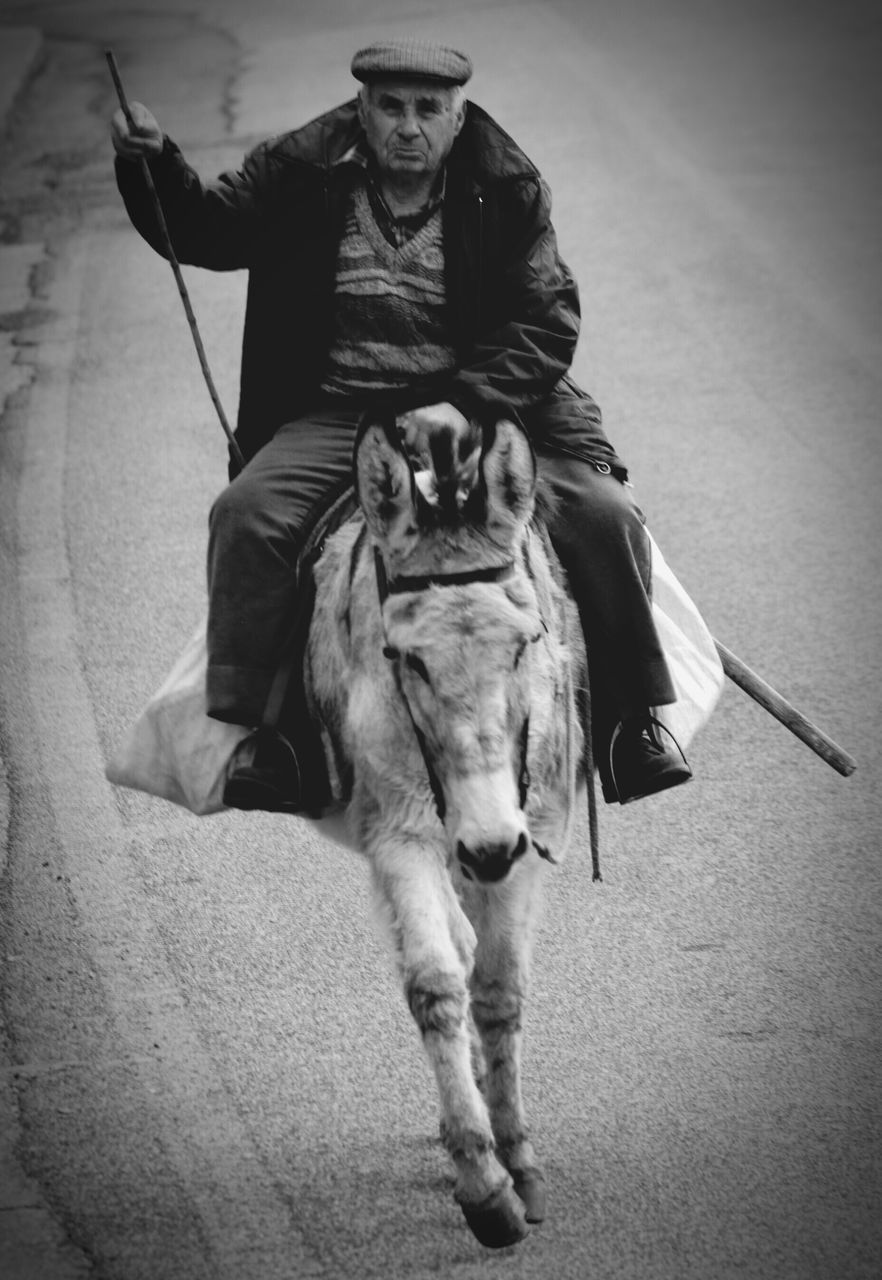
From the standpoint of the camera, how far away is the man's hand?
401cm

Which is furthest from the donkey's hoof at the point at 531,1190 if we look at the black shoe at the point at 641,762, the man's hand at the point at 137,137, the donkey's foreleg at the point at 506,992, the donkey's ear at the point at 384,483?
the man's hand at the point at 137,137

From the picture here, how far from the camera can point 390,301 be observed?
4.26m

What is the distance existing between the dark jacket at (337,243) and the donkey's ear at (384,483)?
778mm

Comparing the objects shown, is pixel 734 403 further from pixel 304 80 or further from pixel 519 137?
pixel 304 80

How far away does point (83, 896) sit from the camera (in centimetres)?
545

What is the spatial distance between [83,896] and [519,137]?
10135mm

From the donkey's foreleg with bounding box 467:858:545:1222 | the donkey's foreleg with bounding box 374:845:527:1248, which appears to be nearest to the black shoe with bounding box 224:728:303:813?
the donkey's foreleg with bounding box 374:845:527:1248

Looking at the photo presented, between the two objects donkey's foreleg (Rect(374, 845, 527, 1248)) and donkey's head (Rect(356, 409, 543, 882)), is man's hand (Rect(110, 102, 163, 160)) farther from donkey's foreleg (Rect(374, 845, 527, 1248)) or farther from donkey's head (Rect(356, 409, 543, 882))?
donkey's foreleg (Rect(374, 845, 527, 1248))

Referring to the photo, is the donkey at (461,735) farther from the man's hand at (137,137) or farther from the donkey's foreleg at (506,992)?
the man's hand at (137,137)

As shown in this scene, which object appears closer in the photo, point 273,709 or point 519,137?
point 273,709

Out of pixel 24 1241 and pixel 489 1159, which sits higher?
→ pixel 489 1159

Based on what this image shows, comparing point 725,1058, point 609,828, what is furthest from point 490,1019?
point 609,828

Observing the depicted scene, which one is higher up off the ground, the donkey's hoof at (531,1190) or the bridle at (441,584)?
the bridle at (441,584)

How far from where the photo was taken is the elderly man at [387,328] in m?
4.09
